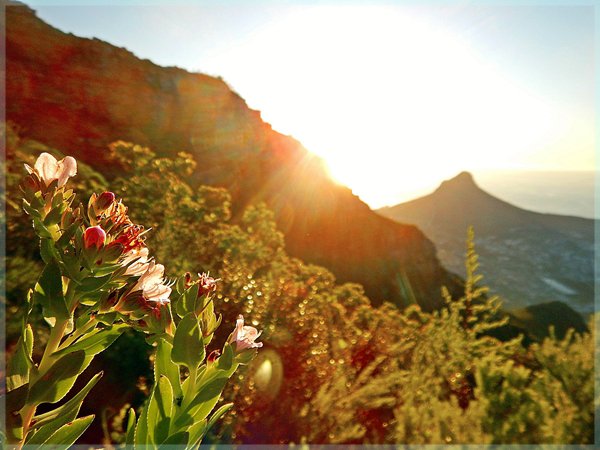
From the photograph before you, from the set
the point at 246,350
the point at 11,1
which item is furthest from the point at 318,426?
the point at 11,1

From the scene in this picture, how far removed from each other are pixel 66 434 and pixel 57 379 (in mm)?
112

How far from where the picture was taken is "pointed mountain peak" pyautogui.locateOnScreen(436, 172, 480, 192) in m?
70.2

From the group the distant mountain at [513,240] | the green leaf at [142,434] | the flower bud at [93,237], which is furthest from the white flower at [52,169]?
the distant mountain at [513,240]

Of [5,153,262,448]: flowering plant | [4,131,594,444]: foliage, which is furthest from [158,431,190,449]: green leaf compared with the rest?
[4,131,594,444]: foliage

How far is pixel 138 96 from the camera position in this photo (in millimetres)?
20984

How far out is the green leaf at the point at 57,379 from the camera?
50cm

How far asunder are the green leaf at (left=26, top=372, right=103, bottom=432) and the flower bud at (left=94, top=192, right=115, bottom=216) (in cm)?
23

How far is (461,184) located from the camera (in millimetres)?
70812

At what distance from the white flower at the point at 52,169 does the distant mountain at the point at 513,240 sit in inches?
2255

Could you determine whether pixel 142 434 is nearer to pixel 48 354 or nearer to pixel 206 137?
pixel 48 354

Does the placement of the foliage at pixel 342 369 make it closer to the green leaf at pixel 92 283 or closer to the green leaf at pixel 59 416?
the green leaf at pixel 59 416

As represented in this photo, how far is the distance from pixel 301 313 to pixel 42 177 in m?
3.71

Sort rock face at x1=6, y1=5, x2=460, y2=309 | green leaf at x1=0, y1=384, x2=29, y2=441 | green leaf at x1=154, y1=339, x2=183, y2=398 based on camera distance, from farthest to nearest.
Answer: rock face at x1=6, y1=5, x2=460, y2=309 < green leaf at x1=154, y1=339, x2=183, y2=398 < green leaf at x1=0, y1=384, x2=29, y2=441

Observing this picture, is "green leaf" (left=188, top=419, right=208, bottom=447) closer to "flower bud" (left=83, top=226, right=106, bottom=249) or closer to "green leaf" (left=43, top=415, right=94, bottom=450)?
"green leaf" (left=43, top=415, right=94, bottom=450)
